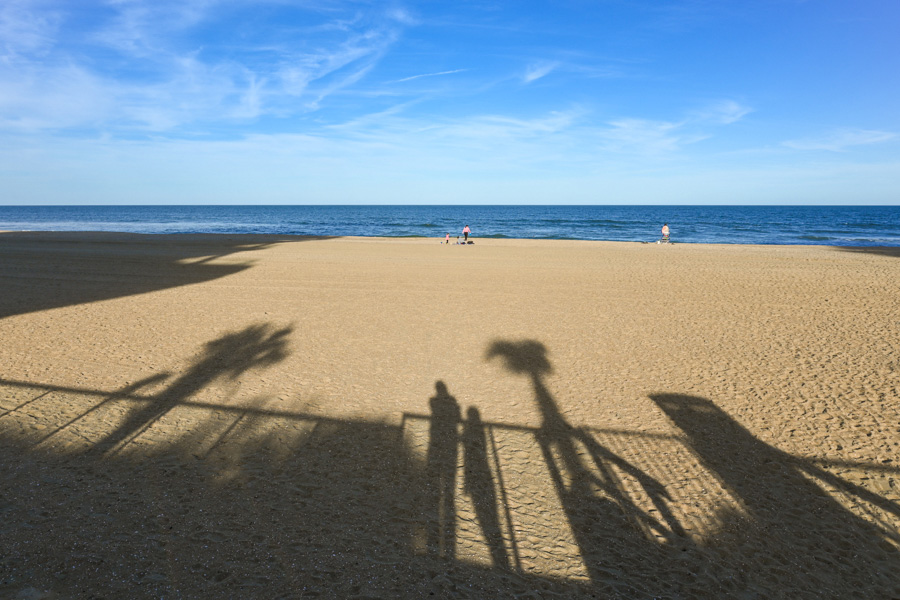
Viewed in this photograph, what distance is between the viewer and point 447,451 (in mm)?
5023

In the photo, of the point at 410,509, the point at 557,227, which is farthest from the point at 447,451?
the point at 557,227

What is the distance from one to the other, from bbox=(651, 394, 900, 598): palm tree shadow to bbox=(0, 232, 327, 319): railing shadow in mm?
12640

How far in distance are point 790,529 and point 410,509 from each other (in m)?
3.01

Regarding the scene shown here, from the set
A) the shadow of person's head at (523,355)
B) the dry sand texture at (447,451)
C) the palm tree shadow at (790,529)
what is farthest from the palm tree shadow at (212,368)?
the palm tree shadow at (790,529)

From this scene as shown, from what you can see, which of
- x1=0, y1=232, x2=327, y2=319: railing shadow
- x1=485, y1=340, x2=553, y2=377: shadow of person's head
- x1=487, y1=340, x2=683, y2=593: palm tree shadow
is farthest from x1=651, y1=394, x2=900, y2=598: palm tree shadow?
x1=0, y1=232, x2=327, y2=319: railing shadow

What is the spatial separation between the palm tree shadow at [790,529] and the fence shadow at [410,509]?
0.02 m

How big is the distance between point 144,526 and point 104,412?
2.58 meters

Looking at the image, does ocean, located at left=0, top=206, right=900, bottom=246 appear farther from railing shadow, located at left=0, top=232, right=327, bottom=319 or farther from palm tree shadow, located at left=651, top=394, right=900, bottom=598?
palm tree shadow, located at left=651, top=394, right=900, bottom=598

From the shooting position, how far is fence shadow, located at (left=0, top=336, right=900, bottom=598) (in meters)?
3.33

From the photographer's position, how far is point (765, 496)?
4336 millimetres

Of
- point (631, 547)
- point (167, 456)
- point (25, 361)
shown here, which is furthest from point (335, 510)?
point (25, 361)

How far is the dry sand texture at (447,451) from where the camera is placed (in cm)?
343

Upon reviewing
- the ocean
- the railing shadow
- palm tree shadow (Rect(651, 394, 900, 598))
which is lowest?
palm tree shadow (Rect(651, 394, 900, 598))

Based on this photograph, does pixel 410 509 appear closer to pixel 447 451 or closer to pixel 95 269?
pixel 447 451
